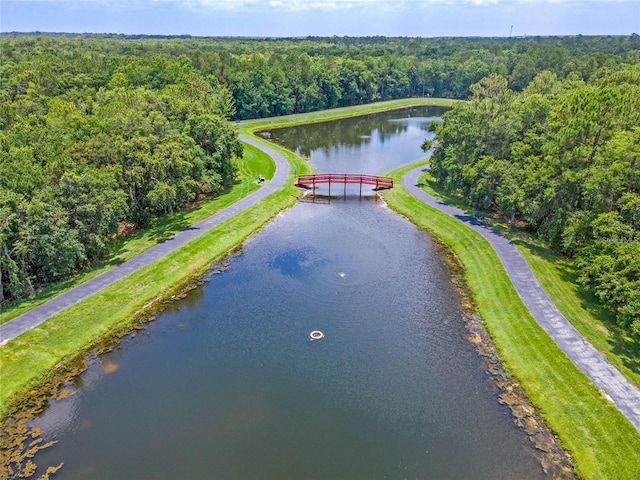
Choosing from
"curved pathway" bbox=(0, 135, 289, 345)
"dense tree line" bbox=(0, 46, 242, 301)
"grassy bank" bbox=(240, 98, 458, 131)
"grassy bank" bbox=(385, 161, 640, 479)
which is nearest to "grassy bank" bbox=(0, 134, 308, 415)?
"curved pathway" bbox=(0, 135, 289, 345)

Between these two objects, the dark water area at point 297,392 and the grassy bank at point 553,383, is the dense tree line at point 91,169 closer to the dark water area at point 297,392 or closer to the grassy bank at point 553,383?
the dark water area at point 297,392

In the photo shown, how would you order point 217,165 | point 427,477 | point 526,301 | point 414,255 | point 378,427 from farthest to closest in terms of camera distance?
point 217,165
point 414,255
point 526,301
point 378,427
point 427,477

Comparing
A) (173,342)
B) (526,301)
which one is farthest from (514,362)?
(173,342)

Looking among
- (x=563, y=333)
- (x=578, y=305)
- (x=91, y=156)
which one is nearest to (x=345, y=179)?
(x=91, y=156)

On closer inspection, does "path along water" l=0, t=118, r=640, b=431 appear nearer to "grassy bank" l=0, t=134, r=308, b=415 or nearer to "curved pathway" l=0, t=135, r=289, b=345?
"curved pathway" l=0, t=135, r=289, b=345

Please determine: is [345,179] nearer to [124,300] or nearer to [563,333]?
[124,300]

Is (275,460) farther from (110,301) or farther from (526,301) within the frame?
(526,301)

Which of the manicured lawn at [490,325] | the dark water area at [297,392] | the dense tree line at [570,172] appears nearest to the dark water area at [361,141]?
the dense tree line at [570,172]
